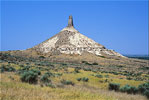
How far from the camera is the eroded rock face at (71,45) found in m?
82.2

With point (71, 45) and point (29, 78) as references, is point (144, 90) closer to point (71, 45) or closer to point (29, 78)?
point (29, 78)

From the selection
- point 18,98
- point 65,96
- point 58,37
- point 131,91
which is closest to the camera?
point 18,98

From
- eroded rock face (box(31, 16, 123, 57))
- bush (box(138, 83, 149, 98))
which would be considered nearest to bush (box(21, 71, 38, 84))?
bush (box(138, 83, 149, 98))

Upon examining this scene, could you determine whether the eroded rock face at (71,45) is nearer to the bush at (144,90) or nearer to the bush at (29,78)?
the bush at (144,90)

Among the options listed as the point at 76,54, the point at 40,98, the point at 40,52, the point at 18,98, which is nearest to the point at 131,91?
the point at 40,98

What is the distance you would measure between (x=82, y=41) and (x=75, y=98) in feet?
270

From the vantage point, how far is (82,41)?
3546 inches

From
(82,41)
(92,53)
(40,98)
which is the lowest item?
(40,98)

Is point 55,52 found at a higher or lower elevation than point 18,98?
higher

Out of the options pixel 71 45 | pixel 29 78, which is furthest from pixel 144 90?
pixel 71 45

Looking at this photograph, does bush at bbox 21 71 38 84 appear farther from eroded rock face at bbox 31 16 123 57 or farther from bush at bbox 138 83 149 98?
eroded rock face at bbox 31 16 123 57

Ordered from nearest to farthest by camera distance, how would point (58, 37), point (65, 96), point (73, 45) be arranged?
point (65, 96) < point (73, 45) < point (58, 37)

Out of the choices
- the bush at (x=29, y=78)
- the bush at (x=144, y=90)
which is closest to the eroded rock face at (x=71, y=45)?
the bush at (x=144, y=90)

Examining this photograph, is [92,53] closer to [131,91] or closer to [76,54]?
[76,54]
